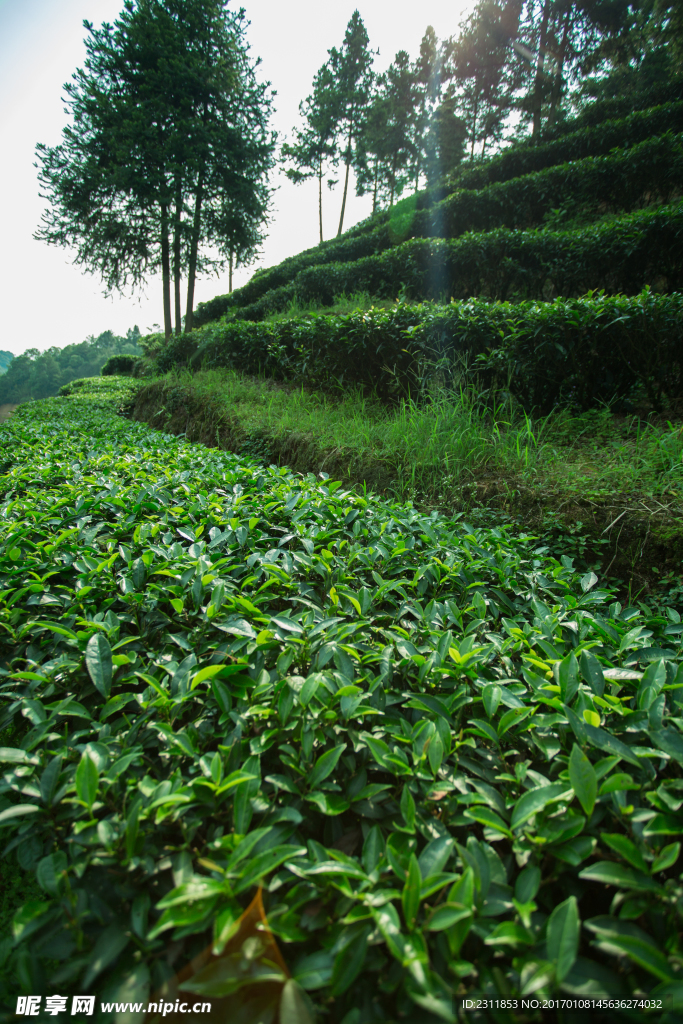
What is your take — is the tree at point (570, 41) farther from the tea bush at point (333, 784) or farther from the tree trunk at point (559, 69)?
the tea bush at point (333, 784)

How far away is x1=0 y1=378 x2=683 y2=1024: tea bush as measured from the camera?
0.74 m

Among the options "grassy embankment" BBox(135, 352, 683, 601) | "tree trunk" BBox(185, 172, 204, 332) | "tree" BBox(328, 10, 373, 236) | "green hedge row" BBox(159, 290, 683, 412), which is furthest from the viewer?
"tree" BBox(328, 10, 373, 236)

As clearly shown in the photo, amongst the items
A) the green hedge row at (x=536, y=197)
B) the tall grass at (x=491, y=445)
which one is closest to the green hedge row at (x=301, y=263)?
the green hedge row at (x=536, y=197)

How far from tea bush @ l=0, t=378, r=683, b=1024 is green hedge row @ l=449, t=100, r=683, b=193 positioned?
489 inches

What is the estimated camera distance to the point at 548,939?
2.36ft

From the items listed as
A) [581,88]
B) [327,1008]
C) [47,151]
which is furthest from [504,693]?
[581,88]

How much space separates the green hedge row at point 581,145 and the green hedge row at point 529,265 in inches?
204

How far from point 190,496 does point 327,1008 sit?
77.3 inches

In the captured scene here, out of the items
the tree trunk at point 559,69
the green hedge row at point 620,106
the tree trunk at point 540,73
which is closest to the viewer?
the green hedge row at point 620,106

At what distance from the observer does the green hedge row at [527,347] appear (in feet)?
12.0

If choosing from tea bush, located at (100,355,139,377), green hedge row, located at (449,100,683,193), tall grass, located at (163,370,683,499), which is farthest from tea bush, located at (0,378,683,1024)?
tea bush, located at (100,355,139,377)

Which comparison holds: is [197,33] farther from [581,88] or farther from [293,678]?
[293,678]

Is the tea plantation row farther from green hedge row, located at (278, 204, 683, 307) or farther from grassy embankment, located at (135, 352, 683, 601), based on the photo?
grassy embankment, located at (135, 352, 683, 601)

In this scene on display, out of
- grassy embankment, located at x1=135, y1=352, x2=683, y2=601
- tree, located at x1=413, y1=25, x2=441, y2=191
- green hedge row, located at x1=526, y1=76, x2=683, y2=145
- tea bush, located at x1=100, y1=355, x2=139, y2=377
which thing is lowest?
grassy embankment, located at x1=135, y1=352, x2=683, y2=601
